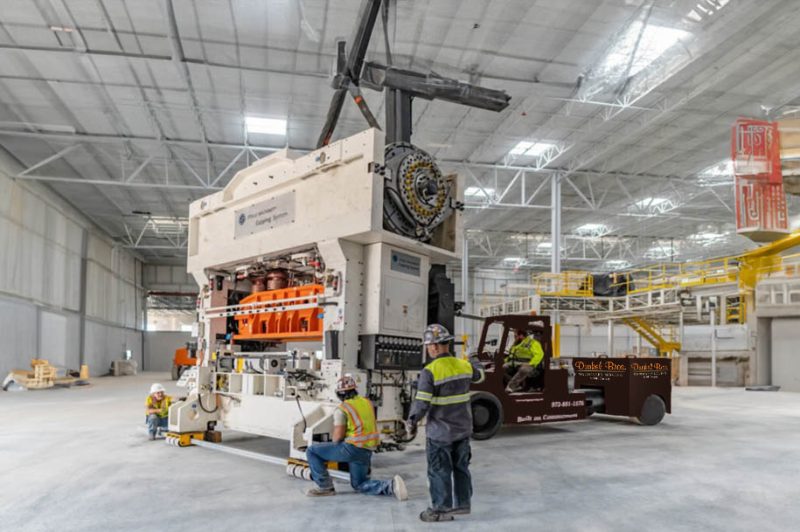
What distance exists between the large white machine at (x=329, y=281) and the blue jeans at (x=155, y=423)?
1.72ft

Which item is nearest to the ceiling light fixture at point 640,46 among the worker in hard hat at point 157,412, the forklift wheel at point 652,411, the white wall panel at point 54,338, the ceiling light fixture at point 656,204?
the forklift wheel at point 652,411

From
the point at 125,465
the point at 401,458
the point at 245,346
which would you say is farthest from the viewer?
the point at 245,346

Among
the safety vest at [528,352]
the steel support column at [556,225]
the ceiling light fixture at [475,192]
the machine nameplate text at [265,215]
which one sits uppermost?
the ceiling light fixture at [475,192]

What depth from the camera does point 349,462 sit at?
5.59 metres

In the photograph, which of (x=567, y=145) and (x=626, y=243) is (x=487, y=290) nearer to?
(x=626, y=243)

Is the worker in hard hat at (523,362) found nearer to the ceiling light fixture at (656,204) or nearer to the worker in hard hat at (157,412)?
the worker in hard hat at (157,412)

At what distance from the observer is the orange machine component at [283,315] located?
24.3 ft

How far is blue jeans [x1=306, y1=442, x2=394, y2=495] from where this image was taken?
553 cm

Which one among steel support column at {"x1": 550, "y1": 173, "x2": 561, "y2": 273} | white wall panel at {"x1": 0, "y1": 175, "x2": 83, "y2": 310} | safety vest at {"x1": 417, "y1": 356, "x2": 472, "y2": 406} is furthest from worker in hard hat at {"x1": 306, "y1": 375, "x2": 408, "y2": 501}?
white wall panel at {"x1": 0, "y1": 175, "x2": 83, "y2": 310}

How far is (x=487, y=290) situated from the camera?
A: 4375 centimetres

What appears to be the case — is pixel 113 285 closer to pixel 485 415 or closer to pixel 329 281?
pixel 485 415

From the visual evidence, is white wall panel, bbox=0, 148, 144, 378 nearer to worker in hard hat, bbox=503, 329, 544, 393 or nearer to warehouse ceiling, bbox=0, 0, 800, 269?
warehouse ceiling, bbox=0, 0, 800, 269

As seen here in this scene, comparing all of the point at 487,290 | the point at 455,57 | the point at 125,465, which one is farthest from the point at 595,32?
the point at 487,290

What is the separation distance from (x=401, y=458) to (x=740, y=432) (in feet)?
20.6
